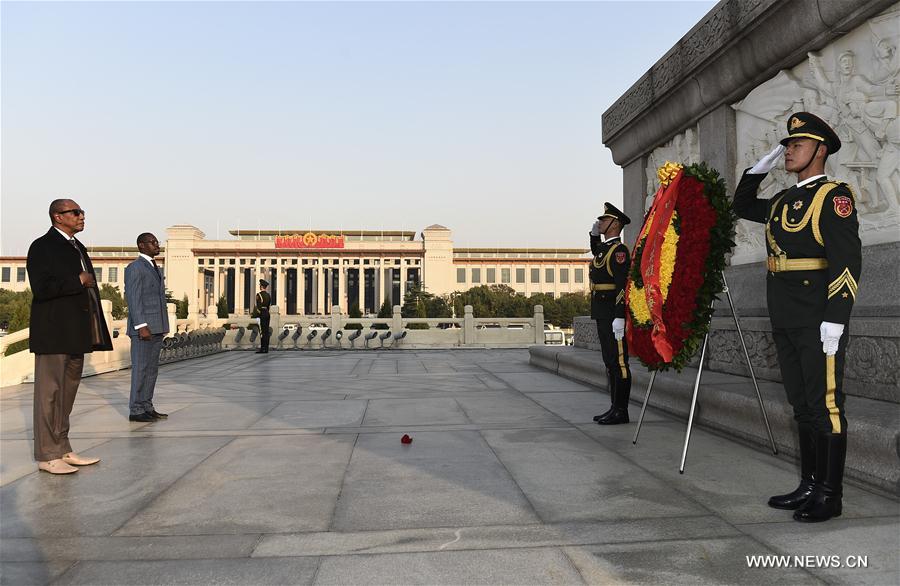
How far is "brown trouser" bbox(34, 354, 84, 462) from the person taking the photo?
12.3 feet

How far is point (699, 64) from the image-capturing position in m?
6.55

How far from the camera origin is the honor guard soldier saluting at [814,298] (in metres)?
2.82

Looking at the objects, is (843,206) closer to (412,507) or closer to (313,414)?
(412,507)

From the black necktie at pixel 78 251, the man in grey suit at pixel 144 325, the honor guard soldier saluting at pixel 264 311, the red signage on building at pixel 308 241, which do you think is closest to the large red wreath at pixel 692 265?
the black necktie at pixel 78 251

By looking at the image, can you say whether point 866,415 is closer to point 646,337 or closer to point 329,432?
point 646,337

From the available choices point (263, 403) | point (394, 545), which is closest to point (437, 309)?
point (263, 403)

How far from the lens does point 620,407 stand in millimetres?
5195

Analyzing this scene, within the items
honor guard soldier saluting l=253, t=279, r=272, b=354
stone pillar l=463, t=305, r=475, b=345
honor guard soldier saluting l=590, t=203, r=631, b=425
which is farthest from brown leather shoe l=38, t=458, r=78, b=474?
stone pillar l=463, t=305, r=475, b=345

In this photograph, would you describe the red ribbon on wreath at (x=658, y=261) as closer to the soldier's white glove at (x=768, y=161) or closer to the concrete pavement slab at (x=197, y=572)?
the soldier's white glove at (x=768, y=161)

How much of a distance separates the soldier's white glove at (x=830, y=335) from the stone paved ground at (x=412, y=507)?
804 millimetres

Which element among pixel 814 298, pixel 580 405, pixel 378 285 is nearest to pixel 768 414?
pixel 814 298

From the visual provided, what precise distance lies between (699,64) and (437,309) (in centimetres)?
6238

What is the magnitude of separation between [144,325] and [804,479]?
534 centimetres

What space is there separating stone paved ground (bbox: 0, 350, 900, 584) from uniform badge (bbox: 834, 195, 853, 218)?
1.47m
